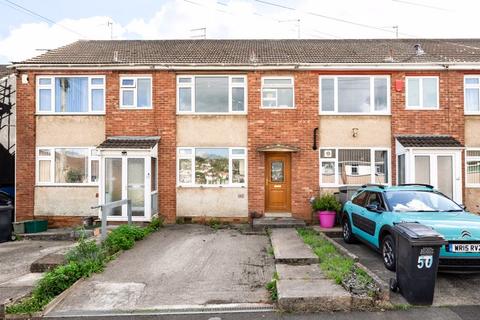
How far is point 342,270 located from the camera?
587cm

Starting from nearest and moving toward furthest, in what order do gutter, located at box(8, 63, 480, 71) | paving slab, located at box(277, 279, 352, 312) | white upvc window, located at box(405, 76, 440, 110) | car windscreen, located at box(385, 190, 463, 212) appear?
paving slab, located at box(277, 279, 352, 312) < car windscreen, located at box(385, 190, 463, 212) < gutter, located at box(8, 63, 480, 71) < white upvc window, located at box(405, 76, 440, 110)

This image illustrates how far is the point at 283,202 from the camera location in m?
12.2

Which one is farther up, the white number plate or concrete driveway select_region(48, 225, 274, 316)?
the white number plate

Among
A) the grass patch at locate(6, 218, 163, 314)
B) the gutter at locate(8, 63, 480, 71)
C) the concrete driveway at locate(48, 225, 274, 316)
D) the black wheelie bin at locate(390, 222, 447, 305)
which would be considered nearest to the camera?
the black wheelie bin at locate(390, 222, 447, 305)

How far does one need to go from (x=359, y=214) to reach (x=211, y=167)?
565 centimetres

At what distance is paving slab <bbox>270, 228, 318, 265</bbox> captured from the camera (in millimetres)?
6742

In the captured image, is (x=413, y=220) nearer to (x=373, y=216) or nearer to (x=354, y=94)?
(x=373, y=216)

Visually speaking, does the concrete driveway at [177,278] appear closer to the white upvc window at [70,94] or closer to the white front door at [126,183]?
the white front door at [126,183]

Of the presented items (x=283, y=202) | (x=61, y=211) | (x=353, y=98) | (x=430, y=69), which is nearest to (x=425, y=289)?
(x=283, y=202)

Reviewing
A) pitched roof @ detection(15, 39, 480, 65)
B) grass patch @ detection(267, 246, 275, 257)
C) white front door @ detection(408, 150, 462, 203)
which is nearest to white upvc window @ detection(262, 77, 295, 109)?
pitched roof @ detection(15, 39, 480, 65)

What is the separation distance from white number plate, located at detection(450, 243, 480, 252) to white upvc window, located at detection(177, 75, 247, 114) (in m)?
8.02

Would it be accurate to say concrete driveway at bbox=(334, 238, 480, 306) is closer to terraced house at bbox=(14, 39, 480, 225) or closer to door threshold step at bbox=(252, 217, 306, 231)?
door threshold step at bbox=(252, 217, 306, 231)

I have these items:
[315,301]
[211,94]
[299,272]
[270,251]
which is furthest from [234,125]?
[315,301]

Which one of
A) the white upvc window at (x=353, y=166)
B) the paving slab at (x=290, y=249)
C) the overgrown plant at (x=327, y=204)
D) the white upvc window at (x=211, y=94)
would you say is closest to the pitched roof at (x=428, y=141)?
the white upvc window at (x=353, y=166)
